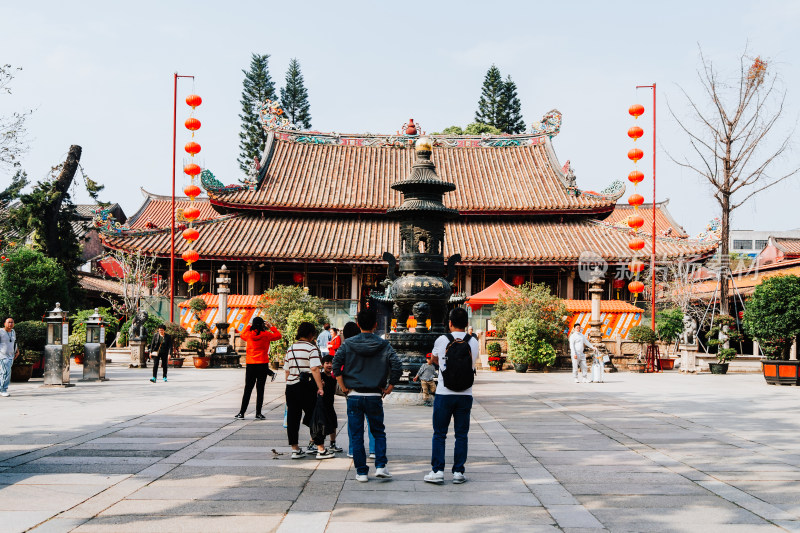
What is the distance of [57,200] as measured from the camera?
1206 inches

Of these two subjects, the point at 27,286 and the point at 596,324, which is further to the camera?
the point at 596,324

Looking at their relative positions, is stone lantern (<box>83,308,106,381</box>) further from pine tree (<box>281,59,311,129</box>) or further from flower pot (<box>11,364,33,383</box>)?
pine tree (<box>281,59,311,129</box>)

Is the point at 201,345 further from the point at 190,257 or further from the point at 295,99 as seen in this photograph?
the point at 295,99

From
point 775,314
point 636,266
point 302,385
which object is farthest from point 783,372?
point 302,385

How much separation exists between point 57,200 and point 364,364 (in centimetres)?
2803

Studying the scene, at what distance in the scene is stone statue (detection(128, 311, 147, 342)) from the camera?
25.4 meters

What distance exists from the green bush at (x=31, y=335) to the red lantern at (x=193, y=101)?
1427 centimetres

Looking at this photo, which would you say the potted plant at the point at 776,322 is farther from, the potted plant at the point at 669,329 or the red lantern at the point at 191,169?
the red lantern at the point at 191,169

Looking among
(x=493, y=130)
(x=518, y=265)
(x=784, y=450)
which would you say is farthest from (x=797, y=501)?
(x=493, y=130)

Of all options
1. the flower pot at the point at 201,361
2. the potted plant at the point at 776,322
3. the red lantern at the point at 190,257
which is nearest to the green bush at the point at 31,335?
the flower pot at the point at 201,361

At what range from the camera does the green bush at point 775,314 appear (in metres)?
19.8

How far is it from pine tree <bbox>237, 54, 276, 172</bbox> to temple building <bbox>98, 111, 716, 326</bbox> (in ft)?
67.5

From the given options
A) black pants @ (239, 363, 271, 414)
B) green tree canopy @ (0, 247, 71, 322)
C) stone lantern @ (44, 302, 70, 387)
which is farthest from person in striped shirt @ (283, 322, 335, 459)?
green tree canopy @ (0, 247, 71, 322)

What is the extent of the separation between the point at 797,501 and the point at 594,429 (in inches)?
174
